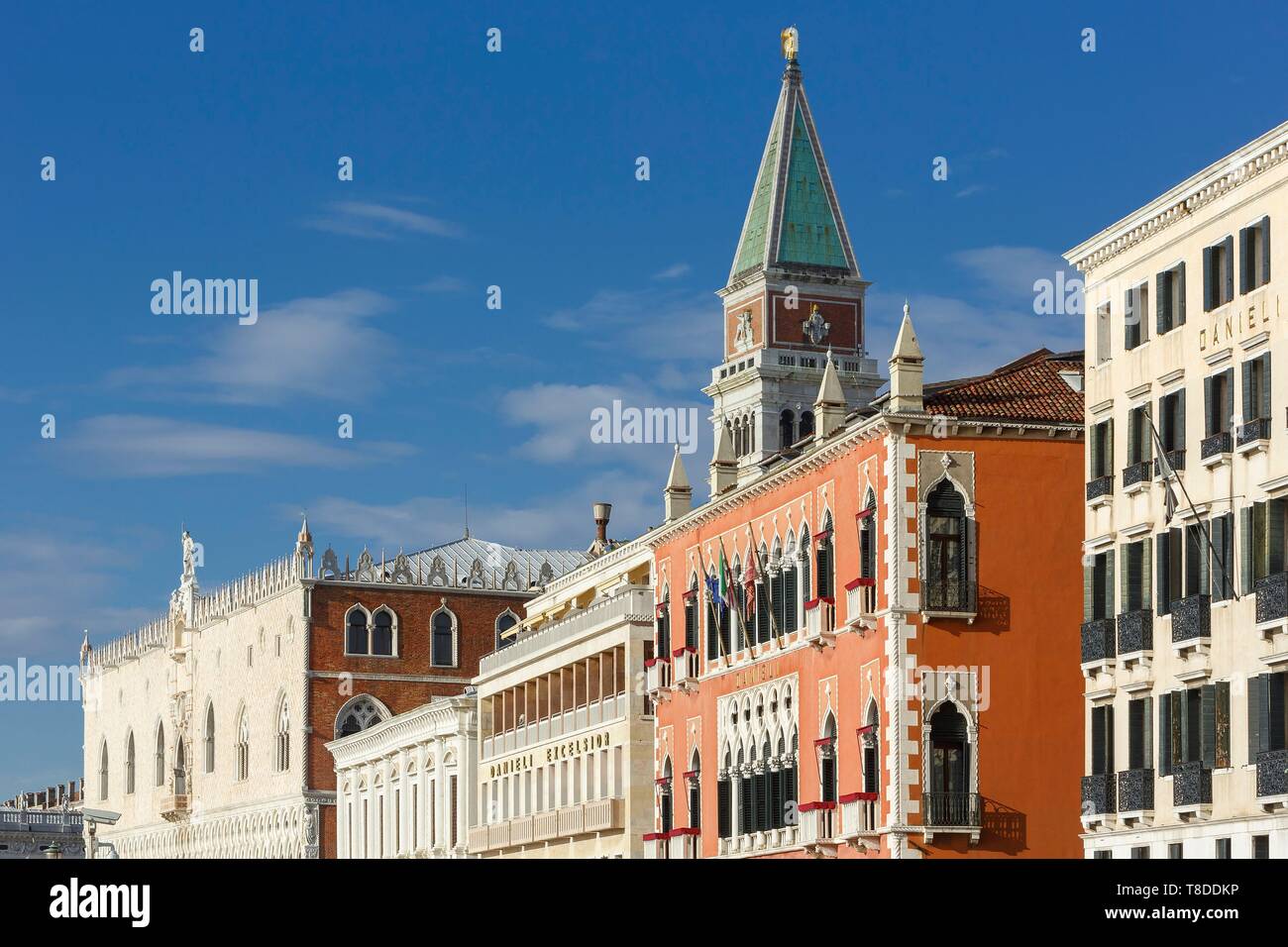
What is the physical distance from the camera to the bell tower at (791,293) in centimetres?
14775

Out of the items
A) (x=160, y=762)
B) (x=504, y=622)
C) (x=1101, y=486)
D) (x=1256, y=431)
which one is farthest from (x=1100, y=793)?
(x=160, y=762)

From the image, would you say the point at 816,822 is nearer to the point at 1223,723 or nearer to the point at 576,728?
the point at 1223,723

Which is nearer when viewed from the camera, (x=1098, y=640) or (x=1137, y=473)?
(x=1137, y=473)

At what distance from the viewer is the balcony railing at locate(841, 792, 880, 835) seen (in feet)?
187

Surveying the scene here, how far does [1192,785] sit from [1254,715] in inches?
89.5

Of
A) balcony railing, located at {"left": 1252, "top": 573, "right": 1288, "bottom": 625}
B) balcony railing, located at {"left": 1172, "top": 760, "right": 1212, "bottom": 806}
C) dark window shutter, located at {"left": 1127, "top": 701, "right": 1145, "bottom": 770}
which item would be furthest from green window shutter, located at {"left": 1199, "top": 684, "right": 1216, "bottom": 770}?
dark window shutter, located at {"left": 1127, "top": 701, "right": 1145, "bottom": 770}

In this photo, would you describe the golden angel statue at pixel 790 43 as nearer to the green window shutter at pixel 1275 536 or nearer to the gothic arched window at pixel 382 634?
the gothic arched window at pixel 382 634

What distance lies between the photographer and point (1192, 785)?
48.1 m

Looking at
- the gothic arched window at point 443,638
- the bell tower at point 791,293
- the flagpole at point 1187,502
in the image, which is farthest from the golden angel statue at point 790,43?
the flagpole at point 1187,502

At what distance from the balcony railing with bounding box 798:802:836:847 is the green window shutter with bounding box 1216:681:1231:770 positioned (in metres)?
13.1
